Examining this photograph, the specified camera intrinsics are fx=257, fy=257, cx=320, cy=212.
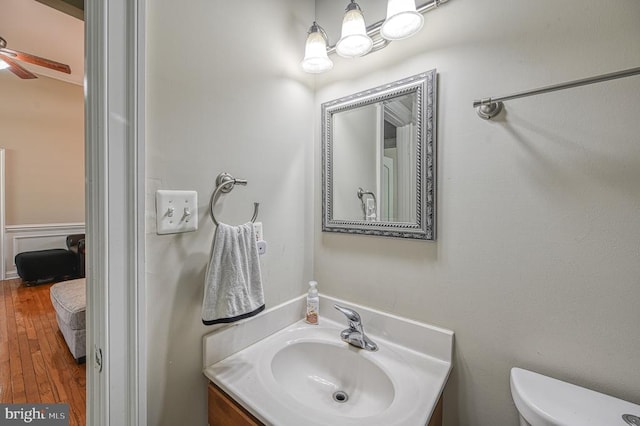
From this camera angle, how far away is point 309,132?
1.14 meters

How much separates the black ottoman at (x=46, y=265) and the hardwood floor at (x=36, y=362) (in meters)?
0.51

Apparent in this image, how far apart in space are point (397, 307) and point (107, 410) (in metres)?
0.87

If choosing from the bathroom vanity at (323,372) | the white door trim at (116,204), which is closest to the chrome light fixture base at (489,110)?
the bathroom vanity at (323,372)

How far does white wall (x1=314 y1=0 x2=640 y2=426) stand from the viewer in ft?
1.98

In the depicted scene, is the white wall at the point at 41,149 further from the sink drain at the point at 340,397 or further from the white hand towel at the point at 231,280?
the sink drain at the point at 340,397

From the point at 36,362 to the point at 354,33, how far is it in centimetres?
274

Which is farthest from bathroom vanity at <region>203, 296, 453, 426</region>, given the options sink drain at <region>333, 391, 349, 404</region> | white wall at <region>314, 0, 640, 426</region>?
white wall at <region>314, 0, 640, 426</region>

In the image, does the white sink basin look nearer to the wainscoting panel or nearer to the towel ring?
the towel ring

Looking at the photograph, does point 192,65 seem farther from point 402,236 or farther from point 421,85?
point 402,236

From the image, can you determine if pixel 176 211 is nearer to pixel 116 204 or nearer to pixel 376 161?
pixel 116 204

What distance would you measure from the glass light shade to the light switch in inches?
30.9

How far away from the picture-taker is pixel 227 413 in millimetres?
713

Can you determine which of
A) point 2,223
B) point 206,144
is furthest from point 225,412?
point 2,223

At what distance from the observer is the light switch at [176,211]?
685 mm
